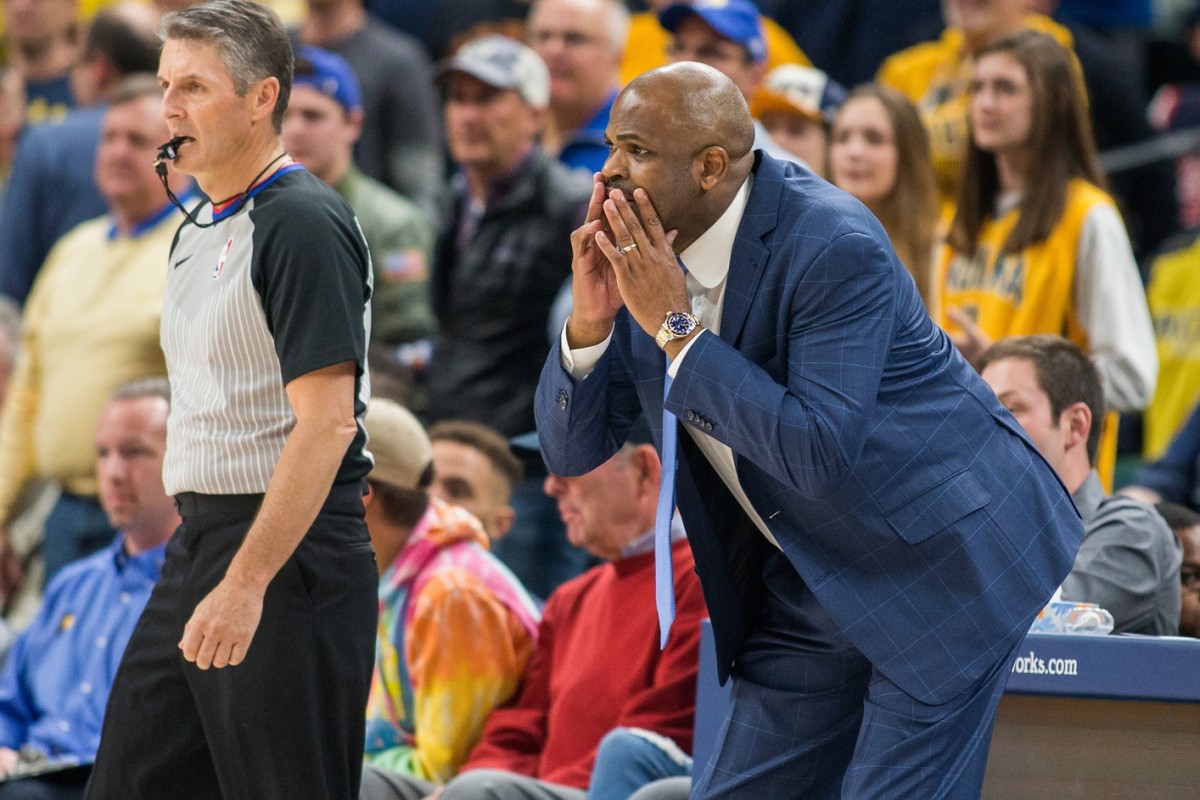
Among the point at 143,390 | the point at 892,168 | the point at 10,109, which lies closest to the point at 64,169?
the point at 10,109

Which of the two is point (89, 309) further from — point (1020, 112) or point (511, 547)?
point (1020, 112)

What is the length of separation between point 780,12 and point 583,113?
216 centimetres

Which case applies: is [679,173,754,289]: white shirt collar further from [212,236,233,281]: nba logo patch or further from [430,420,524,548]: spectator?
[430,420,524,548]: spectator

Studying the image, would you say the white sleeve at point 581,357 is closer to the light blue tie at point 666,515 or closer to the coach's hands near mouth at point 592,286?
the coach's hands near mouth at point 592,286

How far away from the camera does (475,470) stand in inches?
196

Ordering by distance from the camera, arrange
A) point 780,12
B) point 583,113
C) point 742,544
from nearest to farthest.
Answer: point 742,544 < point 583,113 < point 780,12

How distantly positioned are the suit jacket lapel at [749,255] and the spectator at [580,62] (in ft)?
10.9

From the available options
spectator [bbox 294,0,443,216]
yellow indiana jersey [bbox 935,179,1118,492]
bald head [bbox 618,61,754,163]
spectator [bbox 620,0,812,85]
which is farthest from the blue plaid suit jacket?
spectator [bbox 294,0,443,216]

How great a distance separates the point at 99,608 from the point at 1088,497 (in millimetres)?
2621

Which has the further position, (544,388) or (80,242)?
(80,242)

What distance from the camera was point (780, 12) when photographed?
7977mm

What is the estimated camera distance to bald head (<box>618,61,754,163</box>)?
2604 millimetres

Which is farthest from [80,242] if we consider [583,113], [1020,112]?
[1020,112]

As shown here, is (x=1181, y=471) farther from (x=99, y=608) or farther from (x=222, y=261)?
(x=222, y=261)
